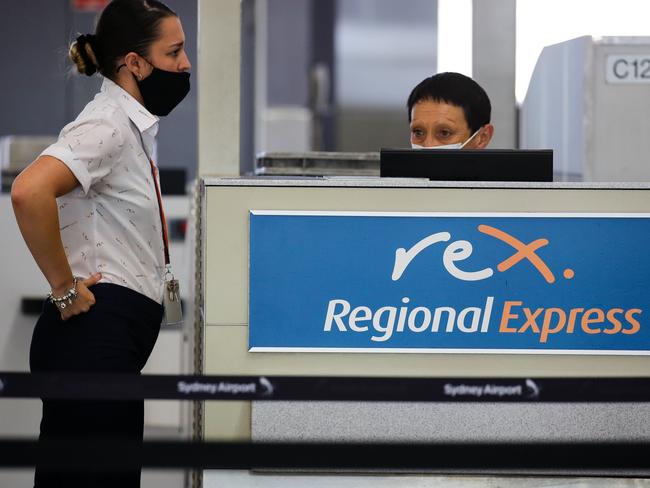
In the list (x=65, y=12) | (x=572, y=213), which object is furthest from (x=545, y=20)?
(x=65, y=12)

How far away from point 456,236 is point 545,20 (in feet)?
6.21

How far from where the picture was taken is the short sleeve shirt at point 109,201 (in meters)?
2.32

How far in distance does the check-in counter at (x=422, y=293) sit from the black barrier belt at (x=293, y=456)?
40 cm

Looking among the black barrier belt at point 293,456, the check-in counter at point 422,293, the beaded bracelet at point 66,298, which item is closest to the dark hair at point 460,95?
the check-in counter at point 422,293

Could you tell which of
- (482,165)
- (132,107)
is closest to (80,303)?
(132,107)

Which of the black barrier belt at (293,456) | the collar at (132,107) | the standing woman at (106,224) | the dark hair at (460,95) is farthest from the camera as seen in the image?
the dark hair at (460,95)

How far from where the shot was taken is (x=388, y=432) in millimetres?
2645

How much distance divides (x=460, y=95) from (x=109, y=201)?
1353 mm

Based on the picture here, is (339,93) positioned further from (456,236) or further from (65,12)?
(456,236)

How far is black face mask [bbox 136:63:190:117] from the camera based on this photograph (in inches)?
99.0

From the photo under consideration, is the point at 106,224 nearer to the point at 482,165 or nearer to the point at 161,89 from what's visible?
the point at 161,89

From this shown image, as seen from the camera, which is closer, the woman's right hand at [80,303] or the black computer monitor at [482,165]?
the woman's right hand at [80,303]

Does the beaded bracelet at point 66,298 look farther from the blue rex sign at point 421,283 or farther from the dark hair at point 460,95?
the dark hair at point 460,95

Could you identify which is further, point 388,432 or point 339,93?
point 339,93
